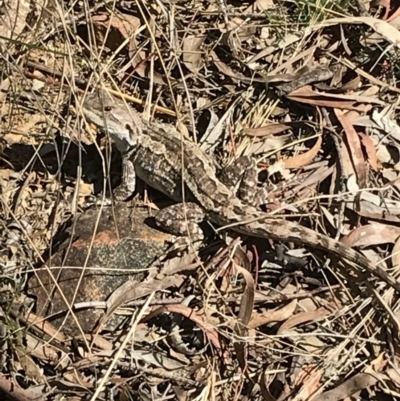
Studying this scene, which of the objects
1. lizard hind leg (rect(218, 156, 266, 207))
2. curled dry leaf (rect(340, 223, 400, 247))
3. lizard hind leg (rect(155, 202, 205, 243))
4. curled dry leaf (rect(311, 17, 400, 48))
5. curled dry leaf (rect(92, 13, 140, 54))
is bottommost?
lizard hind leg (rect(155, 202, 205, 243))

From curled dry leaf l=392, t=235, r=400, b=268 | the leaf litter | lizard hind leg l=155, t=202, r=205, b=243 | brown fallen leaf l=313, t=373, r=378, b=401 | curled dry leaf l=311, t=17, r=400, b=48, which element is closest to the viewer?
brown fallen leaf l=313, t=373, r=378, b=401

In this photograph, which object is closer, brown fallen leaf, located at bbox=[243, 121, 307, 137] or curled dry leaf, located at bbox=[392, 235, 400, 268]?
curled dry leaf, located at bbox=[392, 235, 400, 268]

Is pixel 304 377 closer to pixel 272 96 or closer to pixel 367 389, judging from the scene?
pixel 367 389

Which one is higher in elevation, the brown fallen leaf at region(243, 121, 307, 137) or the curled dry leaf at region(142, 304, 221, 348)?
the brown fallen leaf at region(243, 121, 307, 137)

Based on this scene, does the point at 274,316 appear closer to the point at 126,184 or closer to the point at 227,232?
the point at 227,232

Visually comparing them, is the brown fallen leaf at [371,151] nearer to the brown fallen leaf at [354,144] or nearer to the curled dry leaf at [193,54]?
the brown fallen leaf at [354,144]

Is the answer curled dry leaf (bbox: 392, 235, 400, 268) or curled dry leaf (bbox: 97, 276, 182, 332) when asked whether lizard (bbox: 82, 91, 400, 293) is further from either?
curled dry leaf (bbox: 97, 276, 182, 332)

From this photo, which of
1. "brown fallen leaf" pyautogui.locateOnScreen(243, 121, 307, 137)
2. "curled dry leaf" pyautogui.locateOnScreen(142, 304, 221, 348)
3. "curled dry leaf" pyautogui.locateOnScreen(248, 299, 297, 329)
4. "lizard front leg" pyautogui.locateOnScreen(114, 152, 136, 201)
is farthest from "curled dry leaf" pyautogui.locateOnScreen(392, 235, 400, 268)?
"lizard front leg" pyautogui.locateOnScreen(114, 152, 136, 201)

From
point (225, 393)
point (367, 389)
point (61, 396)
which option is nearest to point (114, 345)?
point (61, 396)
